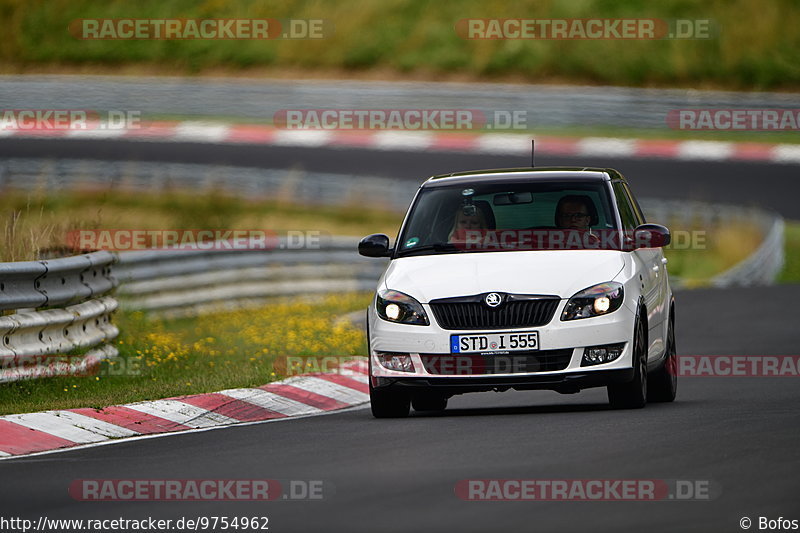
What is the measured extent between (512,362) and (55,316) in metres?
3.65

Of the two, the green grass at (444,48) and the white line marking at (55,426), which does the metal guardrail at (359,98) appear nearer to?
the green grass at (444,48)

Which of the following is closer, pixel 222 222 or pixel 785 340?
pixel 785 340

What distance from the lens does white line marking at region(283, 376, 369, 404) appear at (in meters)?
12.8

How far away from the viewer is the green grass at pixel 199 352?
11844mm

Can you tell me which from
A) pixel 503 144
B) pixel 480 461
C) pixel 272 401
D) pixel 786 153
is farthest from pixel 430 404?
pixel 786 153

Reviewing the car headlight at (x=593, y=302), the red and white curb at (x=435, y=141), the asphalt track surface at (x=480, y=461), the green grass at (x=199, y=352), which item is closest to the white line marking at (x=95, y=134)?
the red and white curb at (x=435, y=141)

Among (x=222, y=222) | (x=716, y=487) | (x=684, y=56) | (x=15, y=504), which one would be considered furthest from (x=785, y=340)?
(x=684, y=56)

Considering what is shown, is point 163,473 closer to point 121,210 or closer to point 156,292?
point 156,292

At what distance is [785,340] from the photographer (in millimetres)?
17391

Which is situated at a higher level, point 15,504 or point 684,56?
point 684,56

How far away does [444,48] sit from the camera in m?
38.5

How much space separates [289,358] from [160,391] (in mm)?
2297

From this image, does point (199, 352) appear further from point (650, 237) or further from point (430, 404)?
point (650, 237)

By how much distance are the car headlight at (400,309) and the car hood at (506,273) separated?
0.16 feet
